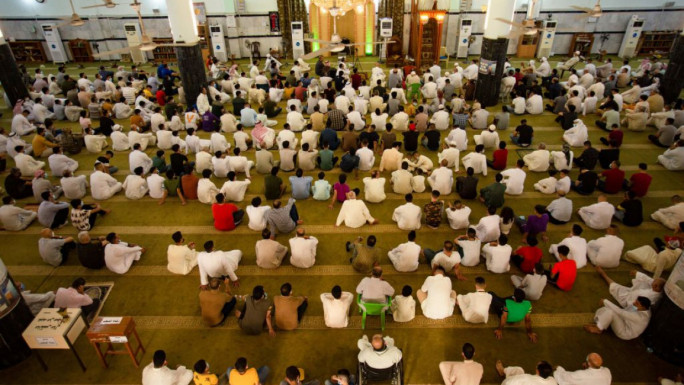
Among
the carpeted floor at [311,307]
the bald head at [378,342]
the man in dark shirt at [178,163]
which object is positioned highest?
the man in dark shirt at [178,163]

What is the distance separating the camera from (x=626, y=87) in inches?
458

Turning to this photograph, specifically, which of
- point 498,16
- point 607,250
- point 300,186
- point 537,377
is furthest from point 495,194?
point 498,16

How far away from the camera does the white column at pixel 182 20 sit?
373 inches

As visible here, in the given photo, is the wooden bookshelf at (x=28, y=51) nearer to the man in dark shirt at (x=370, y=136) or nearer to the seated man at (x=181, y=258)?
the man in dark shirt at (x=370, y=136)

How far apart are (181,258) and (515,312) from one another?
391cm

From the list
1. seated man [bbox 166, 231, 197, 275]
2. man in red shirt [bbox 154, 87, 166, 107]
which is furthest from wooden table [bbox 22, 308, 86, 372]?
man in red shirt [bbox 154, 87, 166, 107]

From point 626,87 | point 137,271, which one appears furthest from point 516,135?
point 137,271

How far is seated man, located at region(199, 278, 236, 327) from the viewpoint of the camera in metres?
4.30

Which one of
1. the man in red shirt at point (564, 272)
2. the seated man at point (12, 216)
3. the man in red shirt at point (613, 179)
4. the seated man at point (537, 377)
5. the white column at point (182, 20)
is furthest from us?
the white column at point (182, 20)

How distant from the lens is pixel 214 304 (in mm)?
4336

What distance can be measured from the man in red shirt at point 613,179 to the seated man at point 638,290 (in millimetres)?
2253

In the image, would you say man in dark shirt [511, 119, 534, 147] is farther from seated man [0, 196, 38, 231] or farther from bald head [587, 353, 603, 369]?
seated man [0, 196, 38, 231]

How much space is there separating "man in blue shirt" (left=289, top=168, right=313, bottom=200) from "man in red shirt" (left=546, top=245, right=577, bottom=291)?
3.63 m

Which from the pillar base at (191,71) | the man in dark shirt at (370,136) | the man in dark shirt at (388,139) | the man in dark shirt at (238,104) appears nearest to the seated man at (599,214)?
the man in dark shirt at (388,139)
